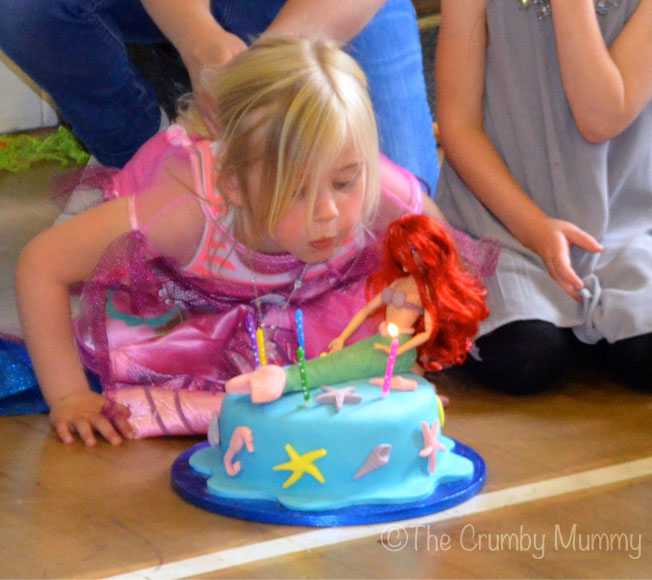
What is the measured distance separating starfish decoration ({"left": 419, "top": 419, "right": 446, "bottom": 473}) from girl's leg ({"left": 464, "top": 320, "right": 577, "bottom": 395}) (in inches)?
12.2

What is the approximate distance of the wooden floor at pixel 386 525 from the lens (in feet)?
3.07

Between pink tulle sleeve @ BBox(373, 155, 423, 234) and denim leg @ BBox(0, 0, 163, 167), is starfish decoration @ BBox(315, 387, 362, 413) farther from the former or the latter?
denim leg @ BBox(0, 0, 163, 167)

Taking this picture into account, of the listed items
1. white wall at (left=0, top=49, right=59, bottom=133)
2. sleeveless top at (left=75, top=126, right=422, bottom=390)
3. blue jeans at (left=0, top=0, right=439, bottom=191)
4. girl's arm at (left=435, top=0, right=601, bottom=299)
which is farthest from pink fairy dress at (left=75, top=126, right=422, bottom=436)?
white wall at (left=0, top=49, right=59, bottom=133)

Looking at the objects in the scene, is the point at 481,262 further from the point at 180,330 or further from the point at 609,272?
the point at 180,330

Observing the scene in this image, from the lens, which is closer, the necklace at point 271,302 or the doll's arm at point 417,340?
the doll's arm at point 417,340

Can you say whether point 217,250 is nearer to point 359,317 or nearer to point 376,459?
point 359,317

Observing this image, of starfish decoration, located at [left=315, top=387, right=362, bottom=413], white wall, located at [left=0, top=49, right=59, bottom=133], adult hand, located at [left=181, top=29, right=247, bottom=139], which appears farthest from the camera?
white wall, located at [left=0, top=49, right=59, bottom=133]

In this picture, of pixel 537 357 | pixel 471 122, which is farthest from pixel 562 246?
pixel 471 122

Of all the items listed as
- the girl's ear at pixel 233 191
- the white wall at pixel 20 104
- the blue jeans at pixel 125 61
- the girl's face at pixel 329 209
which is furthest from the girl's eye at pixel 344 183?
the white wall at pixel 20 104

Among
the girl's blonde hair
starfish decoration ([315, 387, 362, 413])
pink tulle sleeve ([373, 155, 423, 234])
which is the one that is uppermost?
the girl's blonde hair

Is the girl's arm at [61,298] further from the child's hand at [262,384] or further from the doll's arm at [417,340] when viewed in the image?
the doll's arm at [417,340]

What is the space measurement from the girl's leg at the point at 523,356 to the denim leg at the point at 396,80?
1.45 feet

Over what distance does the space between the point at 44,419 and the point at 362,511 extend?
0.50m

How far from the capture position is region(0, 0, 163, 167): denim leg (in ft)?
5.73
